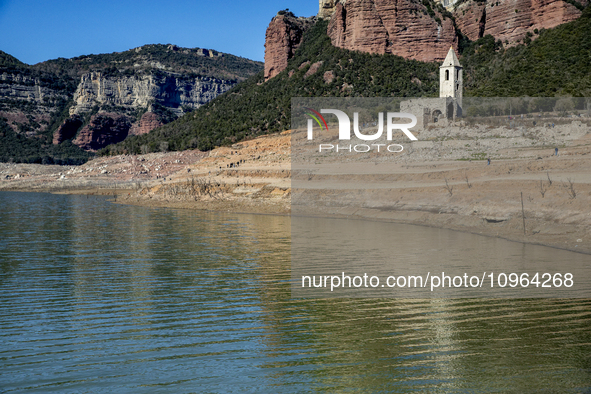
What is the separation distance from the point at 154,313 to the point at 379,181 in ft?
94.3

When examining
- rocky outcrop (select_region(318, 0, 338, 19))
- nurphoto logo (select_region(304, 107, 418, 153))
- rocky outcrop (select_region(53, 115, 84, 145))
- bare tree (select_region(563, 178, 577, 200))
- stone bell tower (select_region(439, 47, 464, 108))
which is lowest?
bare tree (select_region(563, 178, 577, 200))

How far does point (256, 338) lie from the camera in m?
9.64

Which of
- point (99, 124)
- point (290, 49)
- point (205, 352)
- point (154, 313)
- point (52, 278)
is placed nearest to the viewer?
point (205, 352)

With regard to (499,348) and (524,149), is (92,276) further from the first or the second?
(524,149)

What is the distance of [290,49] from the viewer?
111 metres

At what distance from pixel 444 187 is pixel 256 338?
25.2m

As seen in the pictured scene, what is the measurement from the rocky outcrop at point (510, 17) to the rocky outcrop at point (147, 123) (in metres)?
96.3

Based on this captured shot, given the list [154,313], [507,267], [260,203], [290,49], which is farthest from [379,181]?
[290,49]

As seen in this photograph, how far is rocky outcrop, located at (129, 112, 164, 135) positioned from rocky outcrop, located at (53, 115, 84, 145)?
1717 centimetres

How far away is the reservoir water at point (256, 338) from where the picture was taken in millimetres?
7754

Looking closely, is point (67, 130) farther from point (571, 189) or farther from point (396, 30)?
point (571, 189)

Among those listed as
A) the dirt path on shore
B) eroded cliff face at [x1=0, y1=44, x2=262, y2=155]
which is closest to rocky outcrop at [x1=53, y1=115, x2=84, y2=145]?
eroded cliff face at [x1=0, y1=44, x2=262, y2=155]

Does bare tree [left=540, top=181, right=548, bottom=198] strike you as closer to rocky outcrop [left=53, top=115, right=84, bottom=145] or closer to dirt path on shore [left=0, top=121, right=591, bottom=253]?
dirt path on shore [left=0, top=121, right=591, bottom=253]

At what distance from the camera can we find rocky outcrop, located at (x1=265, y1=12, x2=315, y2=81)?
360ft
